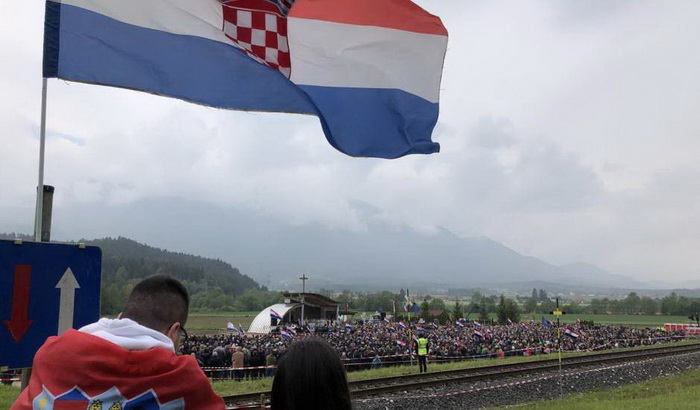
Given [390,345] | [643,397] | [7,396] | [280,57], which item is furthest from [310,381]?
[390,345]

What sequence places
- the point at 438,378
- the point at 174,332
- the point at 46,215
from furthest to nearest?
the point at 438,378
the point at 46,215
the point at 174,332

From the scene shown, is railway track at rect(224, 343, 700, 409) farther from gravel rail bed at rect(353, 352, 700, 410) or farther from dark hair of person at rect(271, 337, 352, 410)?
dark hair of person at rect(271, 337, 352, 410)

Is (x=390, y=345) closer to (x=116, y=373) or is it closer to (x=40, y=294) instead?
(x=40, y=294)

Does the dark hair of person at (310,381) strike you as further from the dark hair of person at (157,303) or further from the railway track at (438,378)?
the railway track at (438,378)

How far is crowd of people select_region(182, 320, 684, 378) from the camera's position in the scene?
22.4 metres

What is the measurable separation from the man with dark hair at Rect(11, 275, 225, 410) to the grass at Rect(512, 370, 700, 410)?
12.1 metres

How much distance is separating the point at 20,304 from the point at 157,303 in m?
1.74

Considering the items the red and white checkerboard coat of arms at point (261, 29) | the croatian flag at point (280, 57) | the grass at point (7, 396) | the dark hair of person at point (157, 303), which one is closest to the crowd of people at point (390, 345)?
the grass at point (7, 396)

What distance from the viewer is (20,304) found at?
12.5ft

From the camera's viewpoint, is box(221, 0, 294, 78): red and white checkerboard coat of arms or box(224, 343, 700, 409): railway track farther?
box(224, 343, 700, 409): railway track

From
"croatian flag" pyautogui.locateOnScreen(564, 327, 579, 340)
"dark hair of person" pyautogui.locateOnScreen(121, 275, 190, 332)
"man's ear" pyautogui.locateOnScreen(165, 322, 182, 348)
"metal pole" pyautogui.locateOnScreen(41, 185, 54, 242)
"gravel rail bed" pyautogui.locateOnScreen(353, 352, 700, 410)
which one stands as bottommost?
"croatian flag" pyautogui.locateOnScreen(564, 327, 579, 340)

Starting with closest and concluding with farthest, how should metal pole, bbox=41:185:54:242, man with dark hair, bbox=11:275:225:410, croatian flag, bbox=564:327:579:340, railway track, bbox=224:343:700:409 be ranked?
man with dark hair, bbox=11:275:225:410
metal pole, bbox=41:185:54:242
railway track, bbox=224:343:700:409
croatian flag, bbox=564:327:579:340

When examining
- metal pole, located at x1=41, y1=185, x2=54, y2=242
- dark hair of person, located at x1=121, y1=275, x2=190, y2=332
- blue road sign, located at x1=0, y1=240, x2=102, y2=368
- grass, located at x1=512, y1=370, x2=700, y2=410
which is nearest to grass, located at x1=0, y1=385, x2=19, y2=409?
metal pole, located at x1=41, y1=185, x2=54, y2=242

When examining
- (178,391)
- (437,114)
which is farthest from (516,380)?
(178,391)
